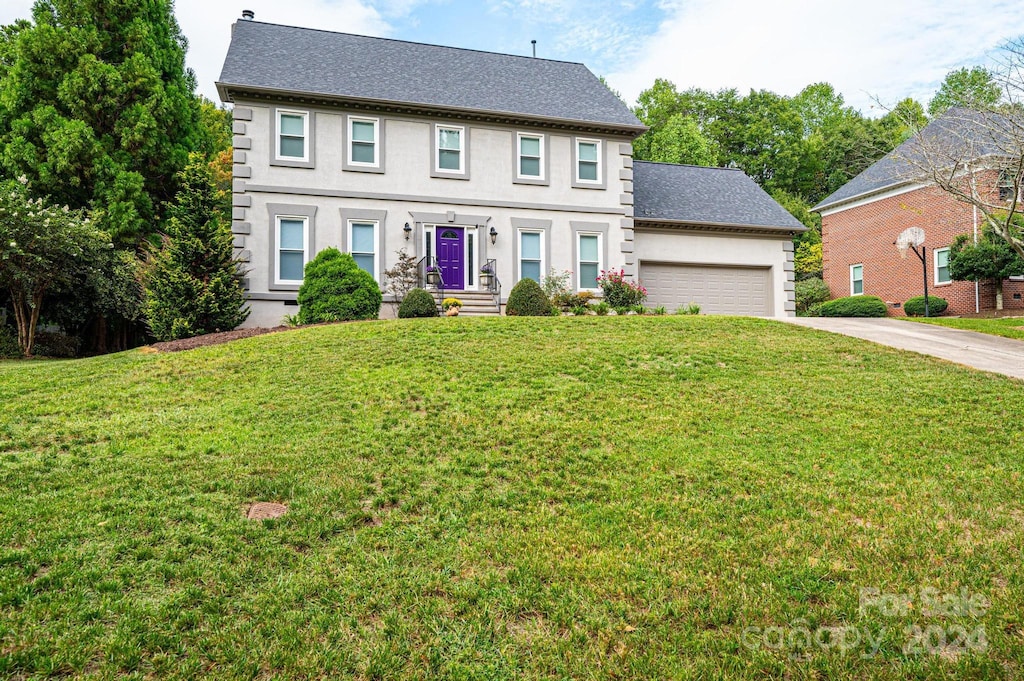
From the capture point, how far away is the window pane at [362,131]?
16.6 metres

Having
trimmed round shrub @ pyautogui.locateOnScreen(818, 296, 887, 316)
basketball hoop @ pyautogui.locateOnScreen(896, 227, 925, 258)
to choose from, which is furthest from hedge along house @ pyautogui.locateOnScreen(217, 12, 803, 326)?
trimmed round shrub @ pyautogui.locateOnScreen(818, 296, 887, 316)

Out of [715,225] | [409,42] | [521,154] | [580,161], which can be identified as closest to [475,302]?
[521,154]

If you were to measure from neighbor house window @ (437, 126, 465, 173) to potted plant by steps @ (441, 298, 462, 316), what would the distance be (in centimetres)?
387

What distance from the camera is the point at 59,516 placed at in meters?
4.45

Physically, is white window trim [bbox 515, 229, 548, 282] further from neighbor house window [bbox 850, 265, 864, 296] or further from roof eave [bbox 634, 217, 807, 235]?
neighbor house window [bbox 850, 265, 864, 296]

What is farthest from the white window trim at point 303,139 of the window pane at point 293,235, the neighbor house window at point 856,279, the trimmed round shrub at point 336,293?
the neighbor house window at point 856,279

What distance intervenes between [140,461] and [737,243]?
1839 cm

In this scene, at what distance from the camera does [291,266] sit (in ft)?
52.5

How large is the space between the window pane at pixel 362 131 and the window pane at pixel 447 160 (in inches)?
73.6

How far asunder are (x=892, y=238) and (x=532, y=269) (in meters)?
16.1

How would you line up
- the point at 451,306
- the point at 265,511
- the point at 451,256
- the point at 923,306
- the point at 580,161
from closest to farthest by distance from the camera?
the point at 265,511, the point at 451,306, the point at 451,256, the point at 580,161, the point at 923,306

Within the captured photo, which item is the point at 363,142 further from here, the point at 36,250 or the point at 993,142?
the point at 993,142

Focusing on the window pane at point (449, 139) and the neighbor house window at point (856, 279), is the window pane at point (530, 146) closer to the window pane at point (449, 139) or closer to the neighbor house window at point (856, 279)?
the window pane at point (449, 139)

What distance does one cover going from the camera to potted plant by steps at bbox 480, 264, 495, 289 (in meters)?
17.1
